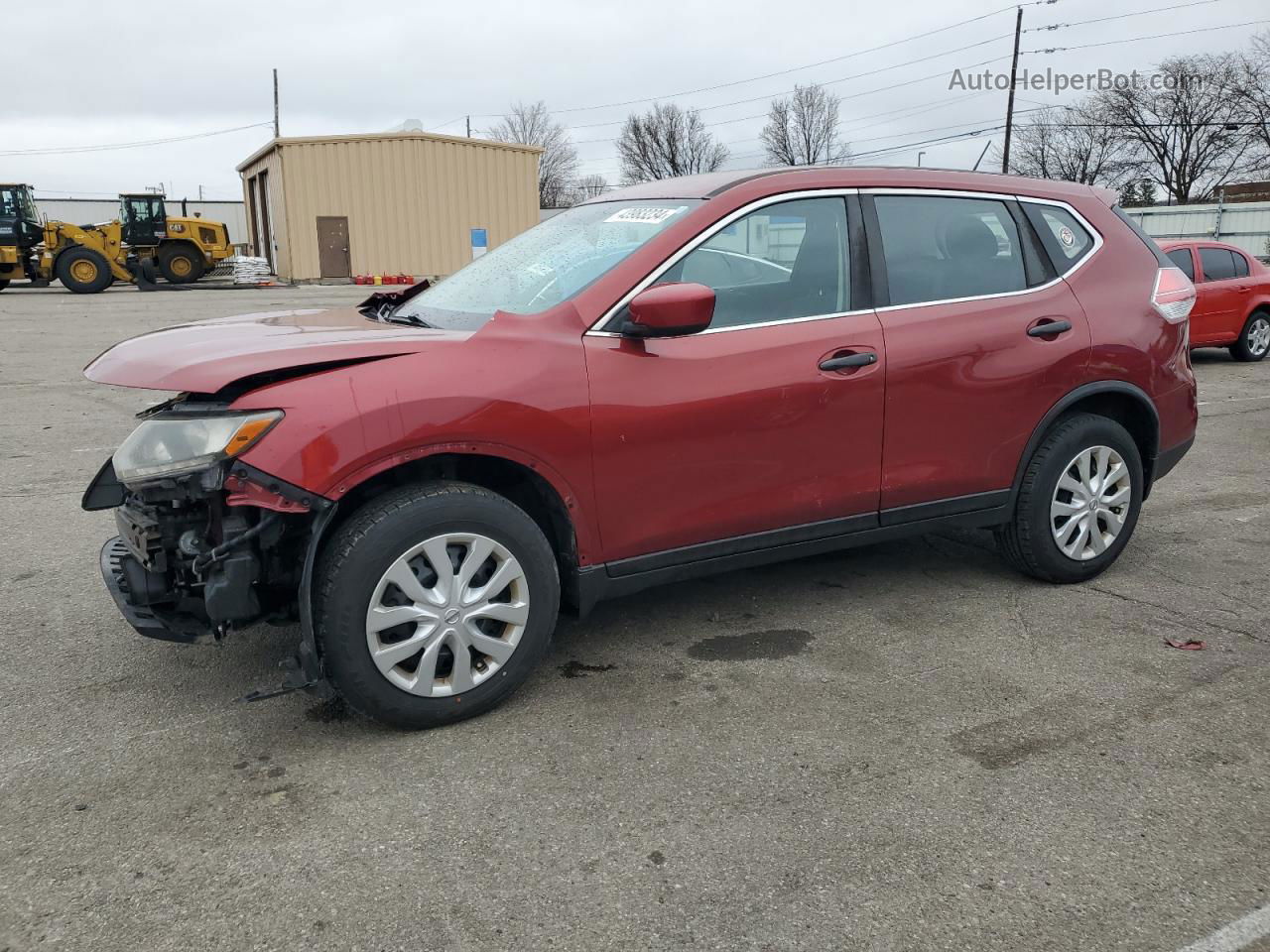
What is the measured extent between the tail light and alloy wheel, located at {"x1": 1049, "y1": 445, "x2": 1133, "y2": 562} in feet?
2.16

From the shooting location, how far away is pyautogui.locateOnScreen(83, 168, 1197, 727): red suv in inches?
117

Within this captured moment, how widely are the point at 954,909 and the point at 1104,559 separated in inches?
103

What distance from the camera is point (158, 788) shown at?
287 centimetres

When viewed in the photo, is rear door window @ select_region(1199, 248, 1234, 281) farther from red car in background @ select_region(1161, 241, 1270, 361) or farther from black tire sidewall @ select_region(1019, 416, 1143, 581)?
black tire sidewall @ select_region(1019, 416, 1143, 581)

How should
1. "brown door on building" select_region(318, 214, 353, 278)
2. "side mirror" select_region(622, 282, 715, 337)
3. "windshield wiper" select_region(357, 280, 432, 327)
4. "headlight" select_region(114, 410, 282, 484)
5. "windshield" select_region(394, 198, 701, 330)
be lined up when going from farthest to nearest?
"brown door on building" select_region(318, 214, 353, 278) < "windshield wiper" select_region(357, 280, 432, 327) < "windshield" select_region(394, 198, 701, 330) < "side mirror" select_region(622, 282, 715, 337) < "headlight" select_region(114, 410, 282, 484)

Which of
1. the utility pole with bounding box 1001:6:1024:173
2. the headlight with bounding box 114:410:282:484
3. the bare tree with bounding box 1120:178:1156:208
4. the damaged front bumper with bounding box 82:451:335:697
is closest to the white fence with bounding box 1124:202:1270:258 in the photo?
the utility pole with bounding box 1001:6:1024:173

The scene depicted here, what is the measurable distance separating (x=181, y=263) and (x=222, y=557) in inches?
1244

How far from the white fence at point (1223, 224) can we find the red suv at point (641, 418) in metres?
24.9

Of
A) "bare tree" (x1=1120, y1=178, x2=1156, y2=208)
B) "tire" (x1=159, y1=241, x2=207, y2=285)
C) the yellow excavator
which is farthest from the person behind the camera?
"bare tree" (x1=1120, y1=178, x2=1156, y2=208)

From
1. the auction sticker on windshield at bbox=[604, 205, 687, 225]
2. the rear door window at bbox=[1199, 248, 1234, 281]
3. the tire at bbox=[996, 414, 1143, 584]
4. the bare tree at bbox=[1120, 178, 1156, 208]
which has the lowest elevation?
the tire at bbox=[996, 414, 1143, 584]

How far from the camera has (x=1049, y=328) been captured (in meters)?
4.15

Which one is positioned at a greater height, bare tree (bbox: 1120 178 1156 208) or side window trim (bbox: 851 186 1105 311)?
bare tree (bbox: 1120 178 1156 208)

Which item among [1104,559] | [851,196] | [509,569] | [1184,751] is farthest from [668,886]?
[1104,559]

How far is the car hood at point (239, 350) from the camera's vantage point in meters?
2.90
